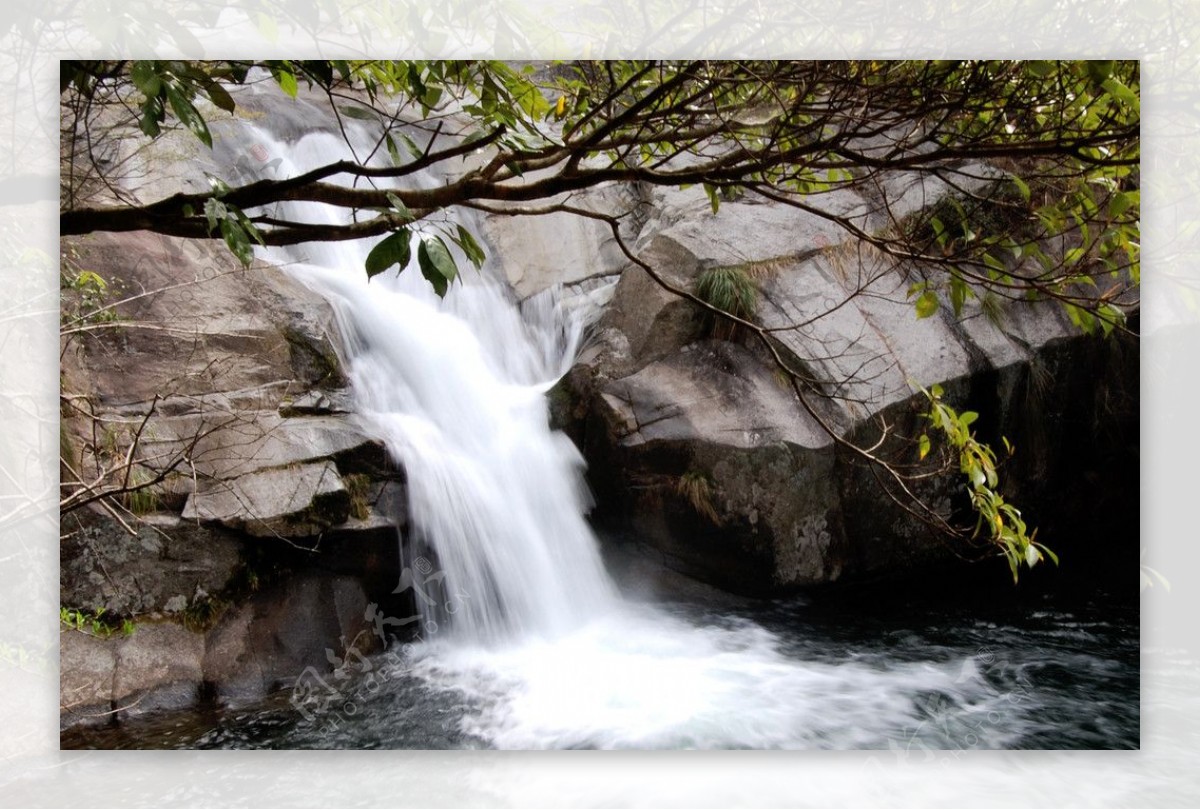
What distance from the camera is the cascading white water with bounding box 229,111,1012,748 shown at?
8.22 feet

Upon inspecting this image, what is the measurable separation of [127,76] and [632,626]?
2.08 meters

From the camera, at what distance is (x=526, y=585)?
2.94 metres

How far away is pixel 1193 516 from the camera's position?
8.21ft

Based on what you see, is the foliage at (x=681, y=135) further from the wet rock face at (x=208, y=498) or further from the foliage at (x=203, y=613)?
the foliage at (x=203, y=613)

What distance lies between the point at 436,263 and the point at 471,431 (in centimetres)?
194

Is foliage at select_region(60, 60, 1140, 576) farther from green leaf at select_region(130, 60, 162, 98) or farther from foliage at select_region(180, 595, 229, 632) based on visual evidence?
foliage at select_region(180, 595, 229, 632)

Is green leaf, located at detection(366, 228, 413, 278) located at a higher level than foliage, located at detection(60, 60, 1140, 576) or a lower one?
lower

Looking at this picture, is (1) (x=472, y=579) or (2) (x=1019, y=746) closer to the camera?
(2) (x=1019, y=746)

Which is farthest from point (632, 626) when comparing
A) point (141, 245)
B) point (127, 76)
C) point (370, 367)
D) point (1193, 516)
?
point (127, 76)

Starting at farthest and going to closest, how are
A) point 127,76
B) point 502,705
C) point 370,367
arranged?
1. point 370,367
2. point 502,705
3. point 127,76

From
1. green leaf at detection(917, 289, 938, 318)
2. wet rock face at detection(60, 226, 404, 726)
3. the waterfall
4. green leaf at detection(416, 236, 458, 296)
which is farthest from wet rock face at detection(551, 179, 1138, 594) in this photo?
green leaf at detection(416, 236, 458, 296)

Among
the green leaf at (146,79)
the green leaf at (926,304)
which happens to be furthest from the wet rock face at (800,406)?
the green leaf at (146,79)

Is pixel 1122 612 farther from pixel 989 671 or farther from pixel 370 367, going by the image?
pixel 370 367

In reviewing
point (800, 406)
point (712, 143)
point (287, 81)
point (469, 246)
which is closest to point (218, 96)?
point (287, 81)
